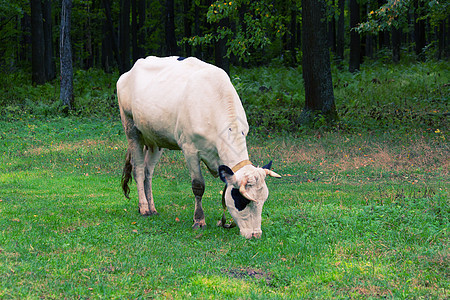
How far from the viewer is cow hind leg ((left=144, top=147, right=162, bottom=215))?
9148 mm

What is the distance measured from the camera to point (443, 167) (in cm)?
1225

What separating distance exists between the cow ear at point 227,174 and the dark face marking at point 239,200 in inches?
6.6

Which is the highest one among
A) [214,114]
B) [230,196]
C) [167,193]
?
[214,114]

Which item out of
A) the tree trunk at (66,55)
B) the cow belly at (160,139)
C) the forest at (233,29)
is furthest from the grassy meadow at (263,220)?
the tree trunk at (66,55)

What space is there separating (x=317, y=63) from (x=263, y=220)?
10.8 m

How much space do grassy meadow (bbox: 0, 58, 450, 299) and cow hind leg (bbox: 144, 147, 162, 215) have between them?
0.24 meters

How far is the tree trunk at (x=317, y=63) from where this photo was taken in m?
17.6

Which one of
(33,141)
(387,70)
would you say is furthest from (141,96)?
(387,70)

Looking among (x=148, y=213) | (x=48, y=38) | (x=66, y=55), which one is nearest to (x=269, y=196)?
(x=148, y=213)

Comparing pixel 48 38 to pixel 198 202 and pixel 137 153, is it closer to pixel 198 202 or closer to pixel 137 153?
Answer: pixel 137 153

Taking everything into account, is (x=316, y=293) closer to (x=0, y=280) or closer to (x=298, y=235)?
(x=298, y=235)

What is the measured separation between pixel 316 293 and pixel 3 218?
5418 millimetres

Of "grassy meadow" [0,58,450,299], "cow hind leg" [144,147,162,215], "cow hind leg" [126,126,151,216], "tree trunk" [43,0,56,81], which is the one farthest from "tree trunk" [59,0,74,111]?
"cow hind leg" [144,147,162,215]

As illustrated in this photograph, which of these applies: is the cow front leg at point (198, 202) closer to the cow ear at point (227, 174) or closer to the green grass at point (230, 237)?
the green grass at point (230, 237)
